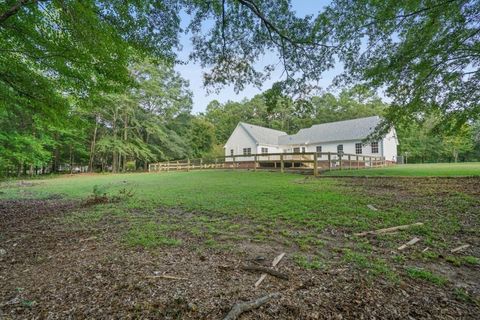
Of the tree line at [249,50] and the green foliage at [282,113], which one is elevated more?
the green foliage at [282,113]

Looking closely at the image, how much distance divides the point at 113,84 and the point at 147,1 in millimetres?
2085

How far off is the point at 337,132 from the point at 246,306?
1039 inches

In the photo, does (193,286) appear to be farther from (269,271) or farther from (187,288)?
(269,271)

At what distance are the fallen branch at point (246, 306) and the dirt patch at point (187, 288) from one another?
0.05 m

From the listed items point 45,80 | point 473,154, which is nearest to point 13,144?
point 45,80

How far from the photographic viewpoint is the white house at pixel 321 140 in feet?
77.3

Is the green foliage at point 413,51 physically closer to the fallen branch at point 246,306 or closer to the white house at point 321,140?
the fallen branch at point 246,306

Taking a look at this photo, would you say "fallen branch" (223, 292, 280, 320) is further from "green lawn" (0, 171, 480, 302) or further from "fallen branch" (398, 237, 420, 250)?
"fallen branch" (398, 237, 420, 250)

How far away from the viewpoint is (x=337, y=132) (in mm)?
25781

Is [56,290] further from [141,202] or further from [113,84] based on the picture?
[113,84]

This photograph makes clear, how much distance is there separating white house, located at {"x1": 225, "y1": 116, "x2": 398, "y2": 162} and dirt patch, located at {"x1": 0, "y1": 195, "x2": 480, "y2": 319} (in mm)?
23030

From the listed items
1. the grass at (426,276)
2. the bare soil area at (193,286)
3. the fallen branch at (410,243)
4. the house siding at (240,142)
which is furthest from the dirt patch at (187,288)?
the house siding at (240,142)


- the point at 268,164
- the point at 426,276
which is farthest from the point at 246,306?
the point at 268,164

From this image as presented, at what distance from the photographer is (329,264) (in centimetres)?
265
